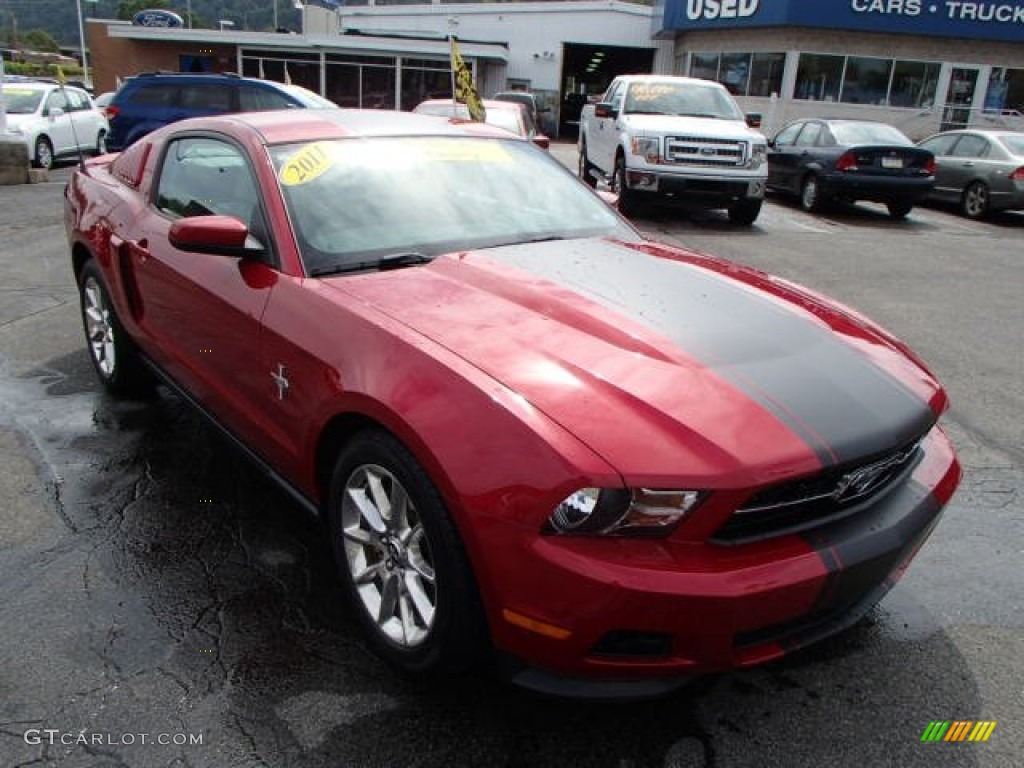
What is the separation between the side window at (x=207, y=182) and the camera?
11.0 feet

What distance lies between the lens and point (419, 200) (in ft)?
11.0

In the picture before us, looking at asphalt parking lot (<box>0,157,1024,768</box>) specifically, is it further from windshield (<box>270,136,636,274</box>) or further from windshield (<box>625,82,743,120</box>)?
windshield (<box>625,82,743,120</box>)

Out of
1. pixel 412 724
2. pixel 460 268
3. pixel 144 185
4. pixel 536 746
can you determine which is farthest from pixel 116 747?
pixel 144 185

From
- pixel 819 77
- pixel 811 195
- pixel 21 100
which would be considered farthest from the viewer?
pixel 819 77

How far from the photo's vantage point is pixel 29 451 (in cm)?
405

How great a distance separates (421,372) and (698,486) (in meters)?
0.81

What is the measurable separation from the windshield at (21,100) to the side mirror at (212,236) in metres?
15.7

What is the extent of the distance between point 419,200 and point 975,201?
1395 centimetres

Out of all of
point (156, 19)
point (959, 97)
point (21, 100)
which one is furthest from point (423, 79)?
point (21, 100)

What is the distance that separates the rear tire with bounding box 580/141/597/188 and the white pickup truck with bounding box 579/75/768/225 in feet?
7.68

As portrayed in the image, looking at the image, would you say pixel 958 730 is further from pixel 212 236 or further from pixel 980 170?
pixel 980 170

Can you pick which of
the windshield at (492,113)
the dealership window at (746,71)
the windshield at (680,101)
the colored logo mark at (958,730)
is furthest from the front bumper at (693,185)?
the dealership window at (746,71)

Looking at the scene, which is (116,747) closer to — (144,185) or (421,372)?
(421,372)

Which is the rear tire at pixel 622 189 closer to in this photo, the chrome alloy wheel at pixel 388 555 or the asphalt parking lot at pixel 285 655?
the asphalt parking lot at pixel 285 655
